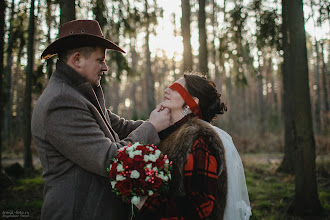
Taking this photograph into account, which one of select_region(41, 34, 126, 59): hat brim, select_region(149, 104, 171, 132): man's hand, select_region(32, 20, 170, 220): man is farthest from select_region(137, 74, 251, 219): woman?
select_region(41, 34, 126, 59): hat brim

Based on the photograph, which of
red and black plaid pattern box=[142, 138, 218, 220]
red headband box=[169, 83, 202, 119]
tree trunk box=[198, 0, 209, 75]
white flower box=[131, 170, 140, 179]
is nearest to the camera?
white flower box=[131, 170, 140, 179]

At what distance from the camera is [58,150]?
7.02 ft

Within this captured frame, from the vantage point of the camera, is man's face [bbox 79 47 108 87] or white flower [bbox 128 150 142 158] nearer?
white flower [bbox 128 150 142 158]

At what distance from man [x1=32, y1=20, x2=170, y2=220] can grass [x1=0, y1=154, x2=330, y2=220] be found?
3.67 meters

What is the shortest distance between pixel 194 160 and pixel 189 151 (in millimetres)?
99

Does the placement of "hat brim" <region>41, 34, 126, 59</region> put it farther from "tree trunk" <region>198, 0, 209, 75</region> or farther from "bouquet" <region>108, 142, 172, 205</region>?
"tree trunk" <region>198, 0, 209, 75</region>

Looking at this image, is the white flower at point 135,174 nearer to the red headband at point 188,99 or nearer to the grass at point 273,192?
the red headband at point 188,99

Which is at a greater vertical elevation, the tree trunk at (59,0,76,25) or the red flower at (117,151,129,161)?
the tree trunk at (59,0,76,25)

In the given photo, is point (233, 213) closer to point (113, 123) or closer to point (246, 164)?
point (113, 123)

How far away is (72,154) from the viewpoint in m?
2.09

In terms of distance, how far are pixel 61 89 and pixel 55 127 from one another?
1.10 feet

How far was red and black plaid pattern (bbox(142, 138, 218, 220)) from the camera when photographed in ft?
6.72

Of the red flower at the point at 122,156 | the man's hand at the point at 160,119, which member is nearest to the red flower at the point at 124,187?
the red flower at the point at 122,156

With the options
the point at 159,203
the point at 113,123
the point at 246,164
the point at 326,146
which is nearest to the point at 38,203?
the point at 113,123
